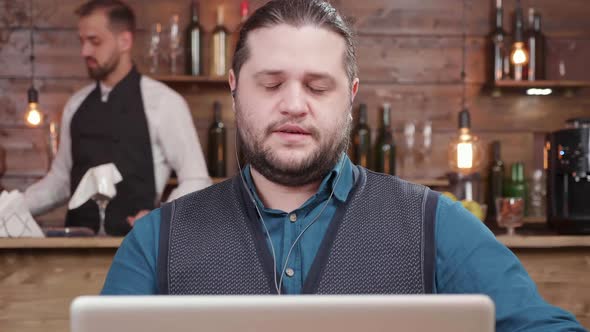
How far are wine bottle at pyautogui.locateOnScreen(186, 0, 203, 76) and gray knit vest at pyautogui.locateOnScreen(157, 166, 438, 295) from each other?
221cm

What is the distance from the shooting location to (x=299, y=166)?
1.13 meters

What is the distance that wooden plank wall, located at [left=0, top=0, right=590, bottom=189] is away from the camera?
351 cm

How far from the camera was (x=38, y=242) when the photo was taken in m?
1.98

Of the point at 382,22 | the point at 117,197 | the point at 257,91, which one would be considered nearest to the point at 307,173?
the point at 257,91

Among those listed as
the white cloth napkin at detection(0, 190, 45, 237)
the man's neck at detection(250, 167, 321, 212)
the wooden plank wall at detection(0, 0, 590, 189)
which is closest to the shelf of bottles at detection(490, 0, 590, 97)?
the wooden plank wall at detection(0, 0, 590, 189)

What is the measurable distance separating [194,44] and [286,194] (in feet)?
7.52

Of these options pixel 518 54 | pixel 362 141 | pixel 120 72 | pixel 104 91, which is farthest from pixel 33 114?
pixel 518 54

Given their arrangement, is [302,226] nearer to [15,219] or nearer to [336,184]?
[336,184]

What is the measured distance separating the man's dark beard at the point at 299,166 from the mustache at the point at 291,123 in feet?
0.09

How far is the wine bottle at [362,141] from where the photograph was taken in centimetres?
333

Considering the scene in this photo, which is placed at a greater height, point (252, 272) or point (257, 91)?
point (257, 91)

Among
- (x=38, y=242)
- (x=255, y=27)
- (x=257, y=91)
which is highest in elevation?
(x=255, y=27)

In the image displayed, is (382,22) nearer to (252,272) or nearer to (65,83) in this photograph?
(65,83)

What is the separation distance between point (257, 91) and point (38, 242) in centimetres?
112
